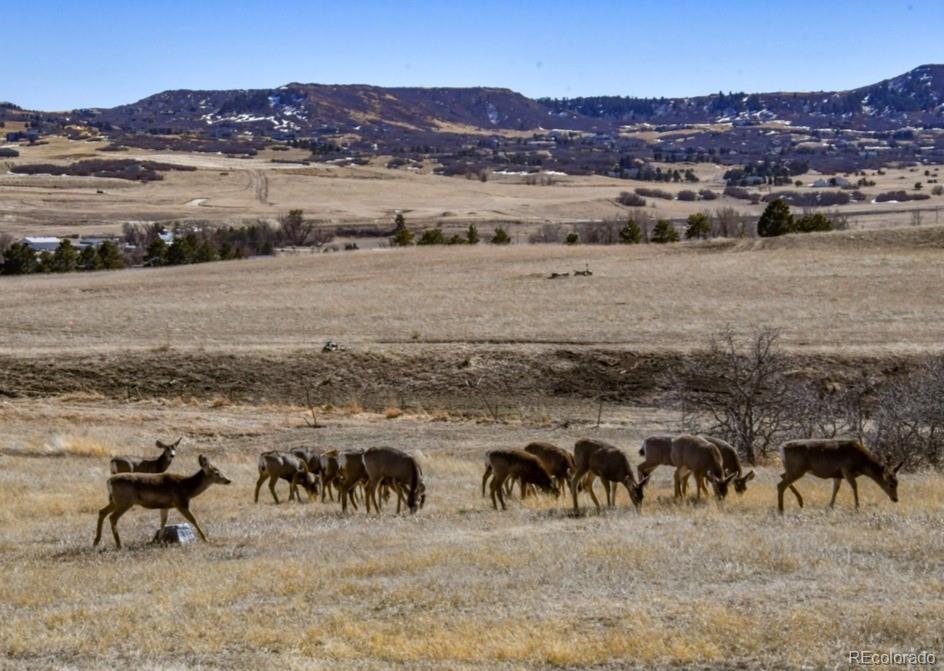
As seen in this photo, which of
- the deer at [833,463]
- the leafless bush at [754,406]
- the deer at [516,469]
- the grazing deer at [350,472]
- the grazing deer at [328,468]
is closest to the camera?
the deer at [833,463]

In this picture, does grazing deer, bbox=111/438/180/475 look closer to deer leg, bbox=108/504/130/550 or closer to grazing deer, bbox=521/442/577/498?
deer leg, bbox=108/504/130/550

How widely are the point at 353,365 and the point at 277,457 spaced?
28.0m

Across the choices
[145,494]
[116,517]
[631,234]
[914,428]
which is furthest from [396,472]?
[631,234]

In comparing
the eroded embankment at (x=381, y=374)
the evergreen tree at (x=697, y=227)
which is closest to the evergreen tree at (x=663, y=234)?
the evergreen tree at (x=697, y=227)

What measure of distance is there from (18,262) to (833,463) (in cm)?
8067

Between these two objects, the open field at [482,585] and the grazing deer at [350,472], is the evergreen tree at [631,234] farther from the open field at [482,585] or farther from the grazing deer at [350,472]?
the grazing deer at [350,472]

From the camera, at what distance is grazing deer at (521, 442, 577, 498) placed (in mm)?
23094

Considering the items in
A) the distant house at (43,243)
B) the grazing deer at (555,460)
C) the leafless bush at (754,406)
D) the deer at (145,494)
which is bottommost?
the distant house at (43,243)

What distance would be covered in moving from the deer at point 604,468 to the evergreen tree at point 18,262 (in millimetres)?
77207

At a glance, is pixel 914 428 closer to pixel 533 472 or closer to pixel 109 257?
pixel 533 472

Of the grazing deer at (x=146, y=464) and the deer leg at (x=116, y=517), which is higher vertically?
the deer leg at (x=116, y=517)

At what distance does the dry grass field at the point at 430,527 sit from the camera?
39.5 ft

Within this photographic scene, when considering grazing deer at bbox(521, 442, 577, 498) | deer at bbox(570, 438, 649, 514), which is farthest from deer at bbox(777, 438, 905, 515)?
grazing deer at bbox(521, 442, 577, 498)

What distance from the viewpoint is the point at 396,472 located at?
21188mm
